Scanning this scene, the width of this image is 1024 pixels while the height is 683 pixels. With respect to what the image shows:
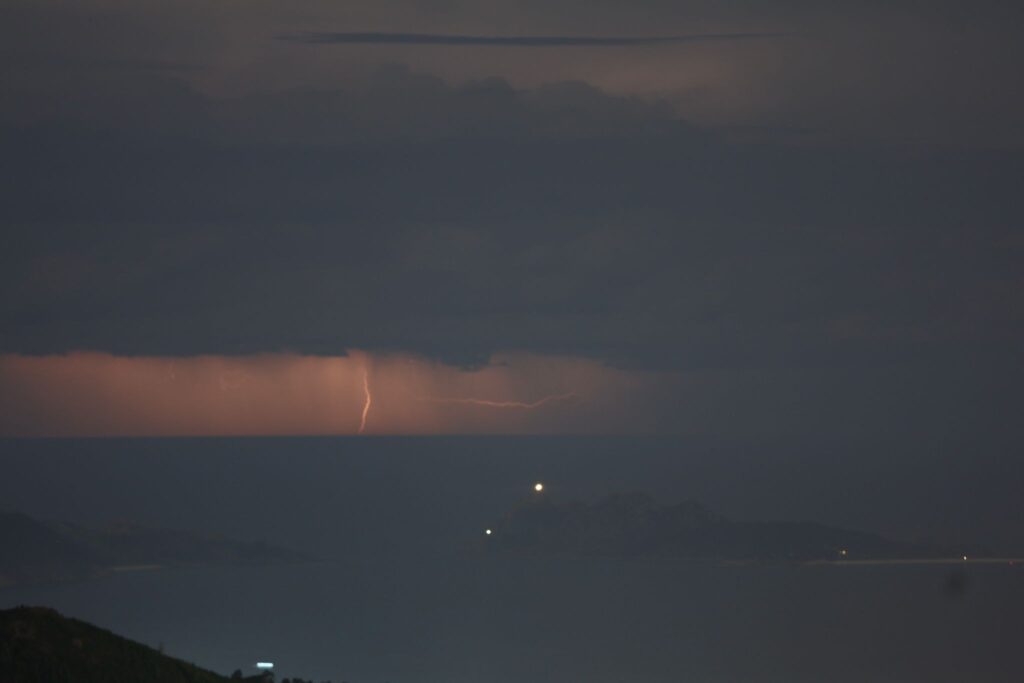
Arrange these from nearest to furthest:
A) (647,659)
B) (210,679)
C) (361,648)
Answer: (210,679)
(647,659)
(361,648)

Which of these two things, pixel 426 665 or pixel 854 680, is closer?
pixel 854 680

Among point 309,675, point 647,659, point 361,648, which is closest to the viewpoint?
point 309,675

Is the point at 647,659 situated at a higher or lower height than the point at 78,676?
higher

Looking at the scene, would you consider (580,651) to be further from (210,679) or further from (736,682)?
(210,679)

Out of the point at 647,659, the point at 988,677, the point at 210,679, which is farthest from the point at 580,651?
the point at 210,679

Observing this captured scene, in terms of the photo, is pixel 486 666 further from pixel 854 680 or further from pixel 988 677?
pixel 988 677

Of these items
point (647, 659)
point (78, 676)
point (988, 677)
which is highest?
point (647, 659)
